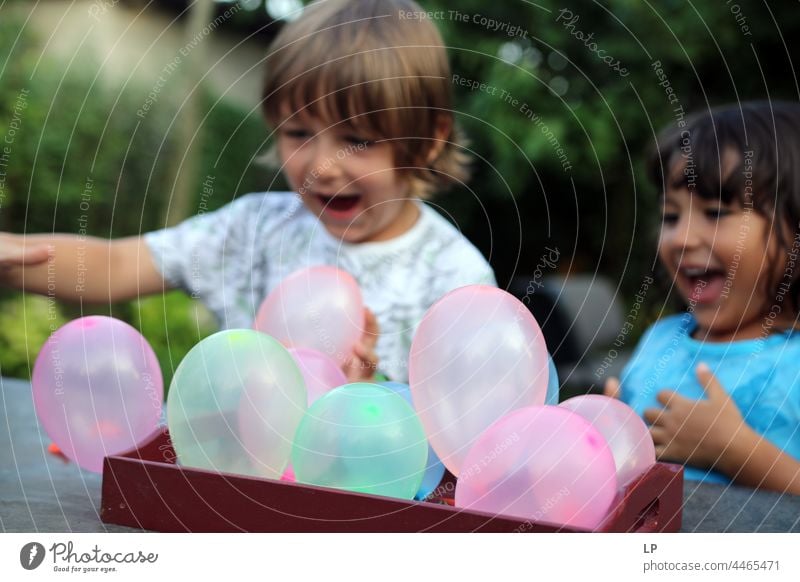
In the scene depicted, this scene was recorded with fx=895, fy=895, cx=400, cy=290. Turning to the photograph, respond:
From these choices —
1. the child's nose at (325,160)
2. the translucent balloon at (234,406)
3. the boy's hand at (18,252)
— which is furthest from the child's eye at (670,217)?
the boy's hand at (18,252)

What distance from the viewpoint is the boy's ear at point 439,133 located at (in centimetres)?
161

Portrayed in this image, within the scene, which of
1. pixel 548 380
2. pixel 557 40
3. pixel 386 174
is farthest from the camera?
pixel 557 40

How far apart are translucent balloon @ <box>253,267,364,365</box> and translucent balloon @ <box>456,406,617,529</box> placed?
16.1 inches

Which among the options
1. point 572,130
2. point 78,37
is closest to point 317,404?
point 572,130

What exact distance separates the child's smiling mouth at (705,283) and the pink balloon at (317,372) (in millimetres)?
632

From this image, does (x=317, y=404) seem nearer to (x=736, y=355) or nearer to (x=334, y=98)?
(x=334, y=98)

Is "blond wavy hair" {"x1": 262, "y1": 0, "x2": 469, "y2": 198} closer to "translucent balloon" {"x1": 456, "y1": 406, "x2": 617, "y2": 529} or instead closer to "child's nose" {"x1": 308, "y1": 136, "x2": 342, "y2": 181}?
"child's nose" {"x1": 308, "y1": 136, "x2": 342, "y2": 181}

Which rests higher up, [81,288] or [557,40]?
[557,40]

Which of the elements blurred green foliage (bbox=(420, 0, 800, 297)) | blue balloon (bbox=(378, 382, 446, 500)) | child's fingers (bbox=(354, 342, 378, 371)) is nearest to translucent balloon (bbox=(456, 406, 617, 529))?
blue balloon (bbox=(378, 382, 446, 500))

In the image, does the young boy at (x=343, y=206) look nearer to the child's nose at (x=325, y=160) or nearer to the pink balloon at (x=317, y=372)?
the child's nose at (x=325, y=160)

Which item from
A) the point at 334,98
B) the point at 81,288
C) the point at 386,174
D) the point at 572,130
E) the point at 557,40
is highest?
the point at 557,40

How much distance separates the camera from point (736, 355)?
4.65ft

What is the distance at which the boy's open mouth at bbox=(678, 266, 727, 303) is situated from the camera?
A: 1.41m
